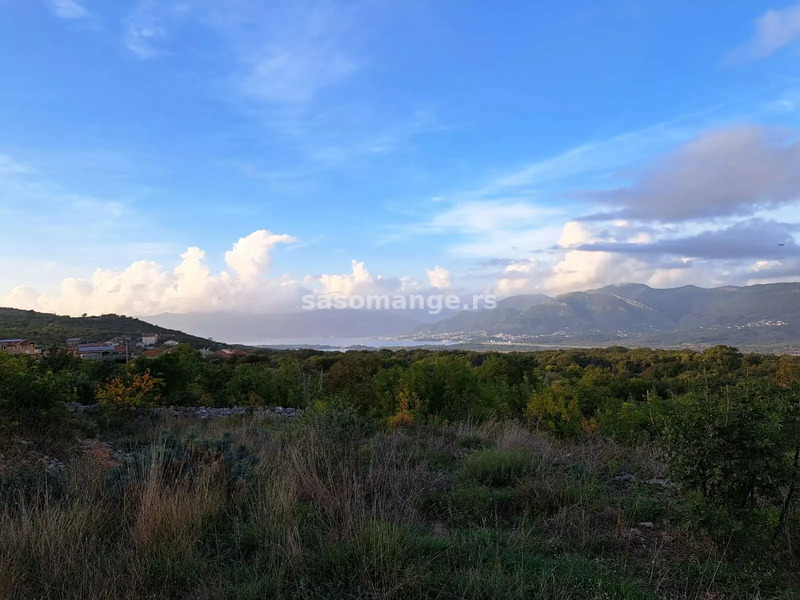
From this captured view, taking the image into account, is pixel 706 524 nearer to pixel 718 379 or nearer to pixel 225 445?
pixel 718 379

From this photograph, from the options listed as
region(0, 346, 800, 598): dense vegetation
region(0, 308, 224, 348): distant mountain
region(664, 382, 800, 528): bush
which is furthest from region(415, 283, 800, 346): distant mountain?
region(664, 382, 800, 528): bush

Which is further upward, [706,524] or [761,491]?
[761,491]

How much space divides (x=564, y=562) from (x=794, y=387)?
2.48 meters

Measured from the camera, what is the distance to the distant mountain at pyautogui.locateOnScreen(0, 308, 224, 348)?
45906 mm

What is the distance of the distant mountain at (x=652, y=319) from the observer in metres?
89.9

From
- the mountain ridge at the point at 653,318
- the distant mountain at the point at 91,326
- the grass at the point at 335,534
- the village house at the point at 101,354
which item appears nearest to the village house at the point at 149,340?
the distant mountain at the point at 91,326

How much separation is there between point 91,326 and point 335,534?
6047cm

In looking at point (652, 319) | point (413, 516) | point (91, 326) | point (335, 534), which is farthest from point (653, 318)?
point (335, 534)

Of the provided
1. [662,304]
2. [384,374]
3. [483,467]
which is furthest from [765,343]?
[662,304]

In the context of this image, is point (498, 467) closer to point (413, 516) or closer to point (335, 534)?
point (413, 516)

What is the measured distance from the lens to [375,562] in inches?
120

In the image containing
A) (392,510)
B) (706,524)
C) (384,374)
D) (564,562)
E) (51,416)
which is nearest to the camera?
(564,562)

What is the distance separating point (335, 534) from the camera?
3553 millimetres

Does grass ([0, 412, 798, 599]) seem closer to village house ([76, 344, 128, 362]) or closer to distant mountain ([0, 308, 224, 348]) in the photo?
village house ([76, 344, 128, 362])
